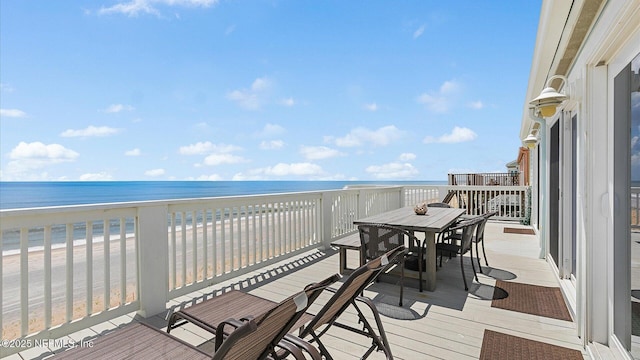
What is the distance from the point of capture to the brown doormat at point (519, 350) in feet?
6.61

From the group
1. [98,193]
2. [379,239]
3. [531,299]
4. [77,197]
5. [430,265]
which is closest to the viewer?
[531,299]

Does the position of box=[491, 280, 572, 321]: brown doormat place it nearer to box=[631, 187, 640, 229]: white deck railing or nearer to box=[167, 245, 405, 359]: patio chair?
box=[631, 187, 640, 229]: white deck railing

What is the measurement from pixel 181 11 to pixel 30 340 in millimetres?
9665

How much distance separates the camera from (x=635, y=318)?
167 cm

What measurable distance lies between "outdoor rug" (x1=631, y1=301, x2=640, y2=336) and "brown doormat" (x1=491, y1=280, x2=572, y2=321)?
993 mm

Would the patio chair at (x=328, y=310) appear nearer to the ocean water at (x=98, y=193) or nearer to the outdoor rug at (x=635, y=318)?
the outdoor rug at (x=635, y=318)

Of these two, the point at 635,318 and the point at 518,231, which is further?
the point at 518,231

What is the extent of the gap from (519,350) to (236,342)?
2.09 meters

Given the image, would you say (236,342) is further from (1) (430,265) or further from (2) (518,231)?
(2) (518,231)

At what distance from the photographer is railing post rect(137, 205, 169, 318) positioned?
263cm

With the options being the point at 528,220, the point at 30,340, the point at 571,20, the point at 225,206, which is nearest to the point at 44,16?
the point at 225,206

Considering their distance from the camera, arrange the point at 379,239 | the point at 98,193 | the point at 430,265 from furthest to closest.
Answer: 1. the point at 98,193
2. the point at 430,265
3. the point at 379,239

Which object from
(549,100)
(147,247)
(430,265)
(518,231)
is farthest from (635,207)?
(518,231)

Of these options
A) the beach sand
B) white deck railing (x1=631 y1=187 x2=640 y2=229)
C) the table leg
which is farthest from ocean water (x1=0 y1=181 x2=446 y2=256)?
white deck railing (x1=631 y1=187 x2=640 y2=229)
